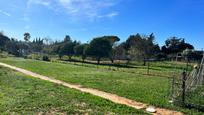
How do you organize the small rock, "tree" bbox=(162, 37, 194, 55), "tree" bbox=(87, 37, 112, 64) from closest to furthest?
1. the small rock
2. "tree" bbox=(87, 37, 112, 64)
3. "tree" bbox=(162, 37, 194, 55)

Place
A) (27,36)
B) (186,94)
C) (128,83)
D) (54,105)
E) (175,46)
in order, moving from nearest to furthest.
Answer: (54,105) < (186,94) < (128,83) < (175,46) < (27,36)

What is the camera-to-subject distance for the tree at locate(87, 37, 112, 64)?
60088mm

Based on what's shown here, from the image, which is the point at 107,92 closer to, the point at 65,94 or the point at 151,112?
the point at 65,94

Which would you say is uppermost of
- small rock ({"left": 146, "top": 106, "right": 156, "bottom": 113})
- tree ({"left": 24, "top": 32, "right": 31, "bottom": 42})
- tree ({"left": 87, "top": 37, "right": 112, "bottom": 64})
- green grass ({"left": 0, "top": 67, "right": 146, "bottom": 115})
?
tree ({"left": 24, "top": 32, "right": 31, "bottom": 42})

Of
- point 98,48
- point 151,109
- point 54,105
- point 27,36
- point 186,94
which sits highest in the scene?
point 27,36

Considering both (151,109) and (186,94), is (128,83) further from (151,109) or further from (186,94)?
(151,109)

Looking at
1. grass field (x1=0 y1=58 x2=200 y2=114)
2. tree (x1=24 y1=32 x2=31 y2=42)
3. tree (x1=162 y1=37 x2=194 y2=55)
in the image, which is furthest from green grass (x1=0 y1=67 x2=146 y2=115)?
tree (x1=24 y1=32 x2=31 y2=42)

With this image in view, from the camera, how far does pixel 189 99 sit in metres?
12.8

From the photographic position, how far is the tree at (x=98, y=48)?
2366 inches

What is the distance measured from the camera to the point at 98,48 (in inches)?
2361

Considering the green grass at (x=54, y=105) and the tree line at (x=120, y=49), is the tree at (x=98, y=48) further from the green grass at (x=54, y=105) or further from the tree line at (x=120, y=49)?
the green grass at (x=54, y=105)

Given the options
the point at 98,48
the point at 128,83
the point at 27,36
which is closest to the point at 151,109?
the point at 128,83

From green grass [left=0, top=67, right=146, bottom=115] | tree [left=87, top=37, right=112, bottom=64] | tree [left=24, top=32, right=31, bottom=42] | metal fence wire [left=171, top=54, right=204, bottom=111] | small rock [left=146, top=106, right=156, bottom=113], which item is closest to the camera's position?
green grass [left=0, top=67, right=146, bottom=115]

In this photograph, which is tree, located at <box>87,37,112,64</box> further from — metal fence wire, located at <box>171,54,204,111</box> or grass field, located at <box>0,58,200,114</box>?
metal fence wire, located at <box>171,54,204,111</box>
